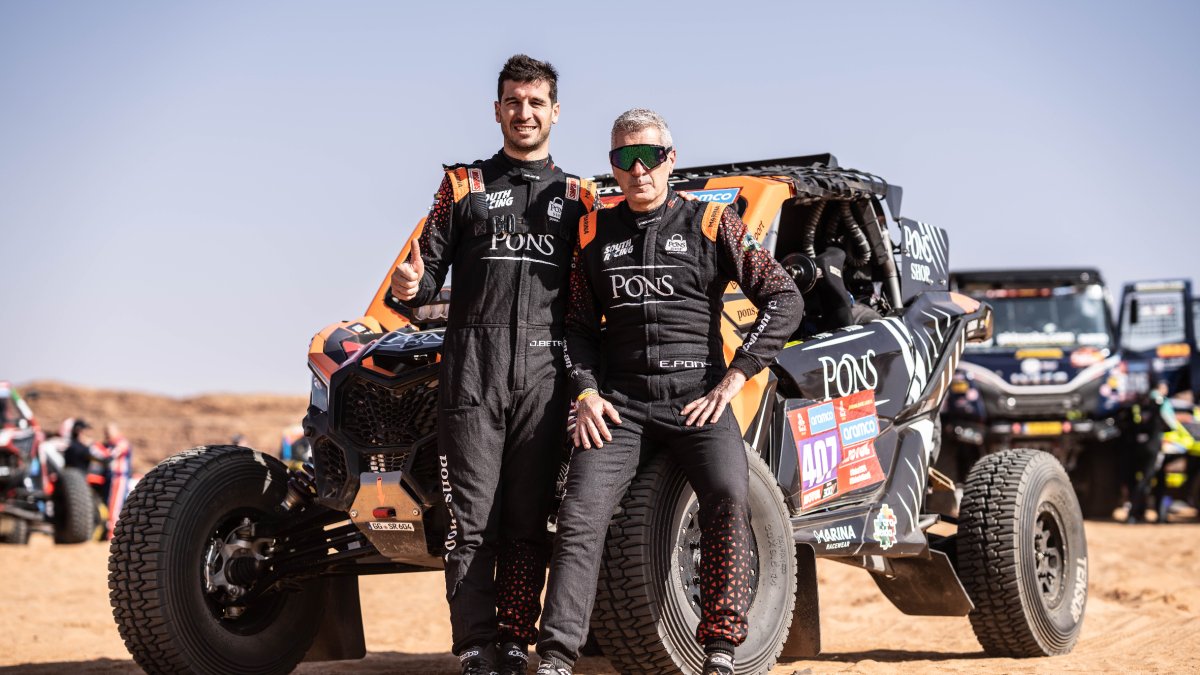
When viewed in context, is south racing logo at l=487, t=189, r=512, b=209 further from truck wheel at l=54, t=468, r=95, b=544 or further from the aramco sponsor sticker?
truck wheel at l=54, t=468, r=95, b=544

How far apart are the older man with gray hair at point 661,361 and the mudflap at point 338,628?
7.08 ft

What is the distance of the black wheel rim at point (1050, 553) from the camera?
7867mm

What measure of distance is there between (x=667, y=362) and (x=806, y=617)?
64.8 inches

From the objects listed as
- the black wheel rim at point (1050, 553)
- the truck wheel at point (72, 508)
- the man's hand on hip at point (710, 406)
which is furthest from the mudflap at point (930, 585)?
the truck wheel at point (72, 508)

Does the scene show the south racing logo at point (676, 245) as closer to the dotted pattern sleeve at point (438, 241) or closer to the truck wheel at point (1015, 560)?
the dotted pattern sleeve at point (438, 241)

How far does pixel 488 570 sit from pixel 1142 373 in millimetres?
16623

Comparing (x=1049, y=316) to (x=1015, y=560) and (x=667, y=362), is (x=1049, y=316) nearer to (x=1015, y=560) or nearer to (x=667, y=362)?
(x=1015, y=560)

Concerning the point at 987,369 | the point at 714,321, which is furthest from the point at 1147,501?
the point at 714,321

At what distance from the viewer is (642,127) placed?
5148 mm

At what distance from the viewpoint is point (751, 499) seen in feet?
17.6

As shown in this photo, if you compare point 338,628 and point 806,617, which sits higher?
point 806,617

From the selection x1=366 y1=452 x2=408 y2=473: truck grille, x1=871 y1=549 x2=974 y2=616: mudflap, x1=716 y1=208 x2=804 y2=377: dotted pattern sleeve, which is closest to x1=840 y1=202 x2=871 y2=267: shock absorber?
x1=871 y1=549 x2=974 y2=616: mudflap

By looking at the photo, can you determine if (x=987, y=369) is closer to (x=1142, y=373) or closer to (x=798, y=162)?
(x=1142, y=373)

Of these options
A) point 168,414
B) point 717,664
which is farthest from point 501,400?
point 168,414
